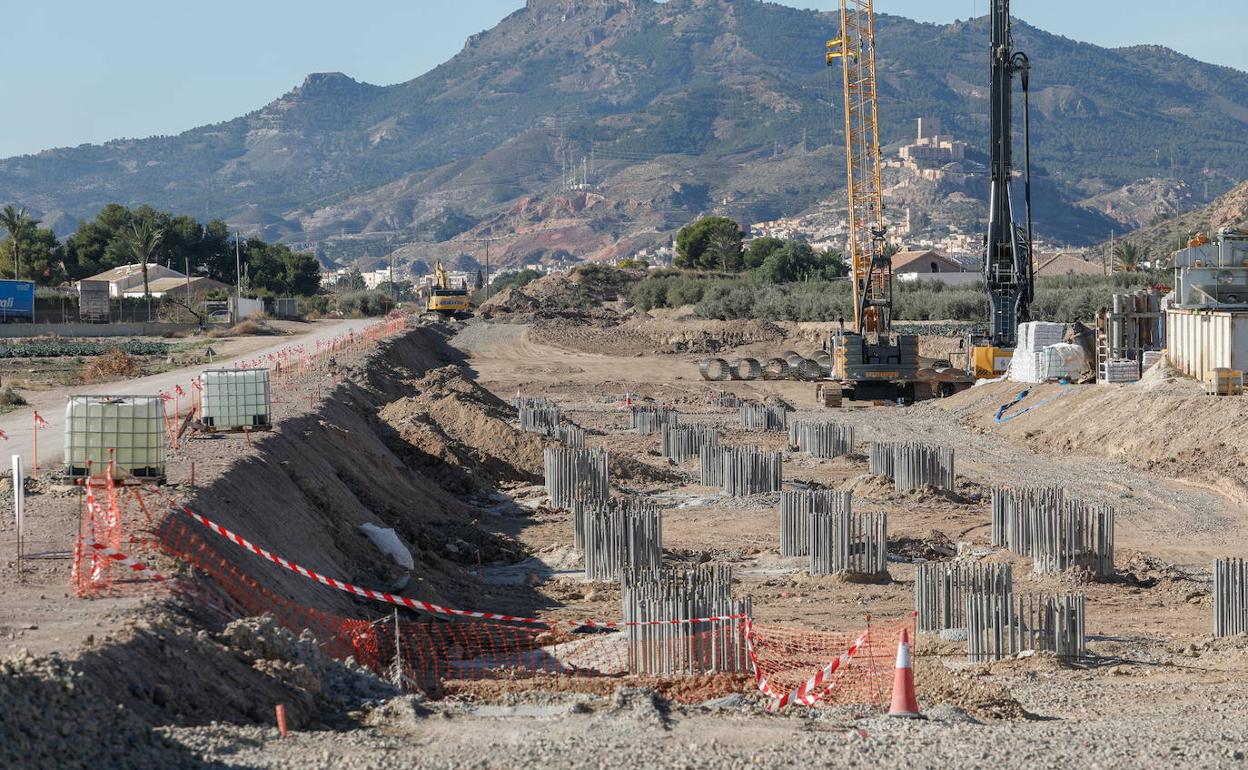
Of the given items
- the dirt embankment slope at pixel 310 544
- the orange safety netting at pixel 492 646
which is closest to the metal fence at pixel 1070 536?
the orange safety netting at pixel 492 646

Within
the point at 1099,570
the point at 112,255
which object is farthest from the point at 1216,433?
the point at 112,255

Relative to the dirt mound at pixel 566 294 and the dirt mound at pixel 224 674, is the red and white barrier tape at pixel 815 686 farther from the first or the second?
the dirt mound at pixel 566 294

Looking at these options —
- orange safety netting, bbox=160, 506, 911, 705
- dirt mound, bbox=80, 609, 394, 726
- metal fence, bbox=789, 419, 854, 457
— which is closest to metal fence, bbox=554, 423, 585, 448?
metal fence, bbox=789, 419, 854, 457

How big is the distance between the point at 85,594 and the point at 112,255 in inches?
4358

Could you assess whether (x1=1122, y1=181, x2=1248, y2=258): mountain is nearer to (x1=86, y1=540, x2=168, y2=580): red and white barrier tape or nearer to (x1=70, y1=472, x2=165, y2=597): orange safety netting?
(x1=70, y1=472, x2=165, y2=597): orange safety netting

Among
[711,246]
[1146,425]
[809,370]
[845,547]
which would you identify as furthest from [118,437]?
[711,246]

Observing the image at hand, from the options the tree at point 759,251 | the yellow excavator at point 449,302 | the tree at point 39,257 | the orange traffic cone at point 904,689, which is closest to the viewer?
the orange traffic cone at point 904,689

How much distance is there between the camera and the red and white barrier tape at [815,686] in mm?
11750

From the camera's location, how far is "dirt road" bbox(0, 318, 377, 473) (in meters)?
23.6

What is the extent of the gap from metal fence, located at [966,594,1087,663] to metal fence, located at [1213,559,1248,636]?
1.95 metres

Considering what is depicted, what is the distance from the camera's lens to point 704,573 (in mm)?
16141

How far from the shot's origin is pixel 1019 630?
566 inches

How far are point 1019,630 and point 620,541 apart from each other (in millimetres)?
5303

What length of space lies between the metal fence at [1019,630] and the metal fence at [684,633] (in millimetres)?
2181
